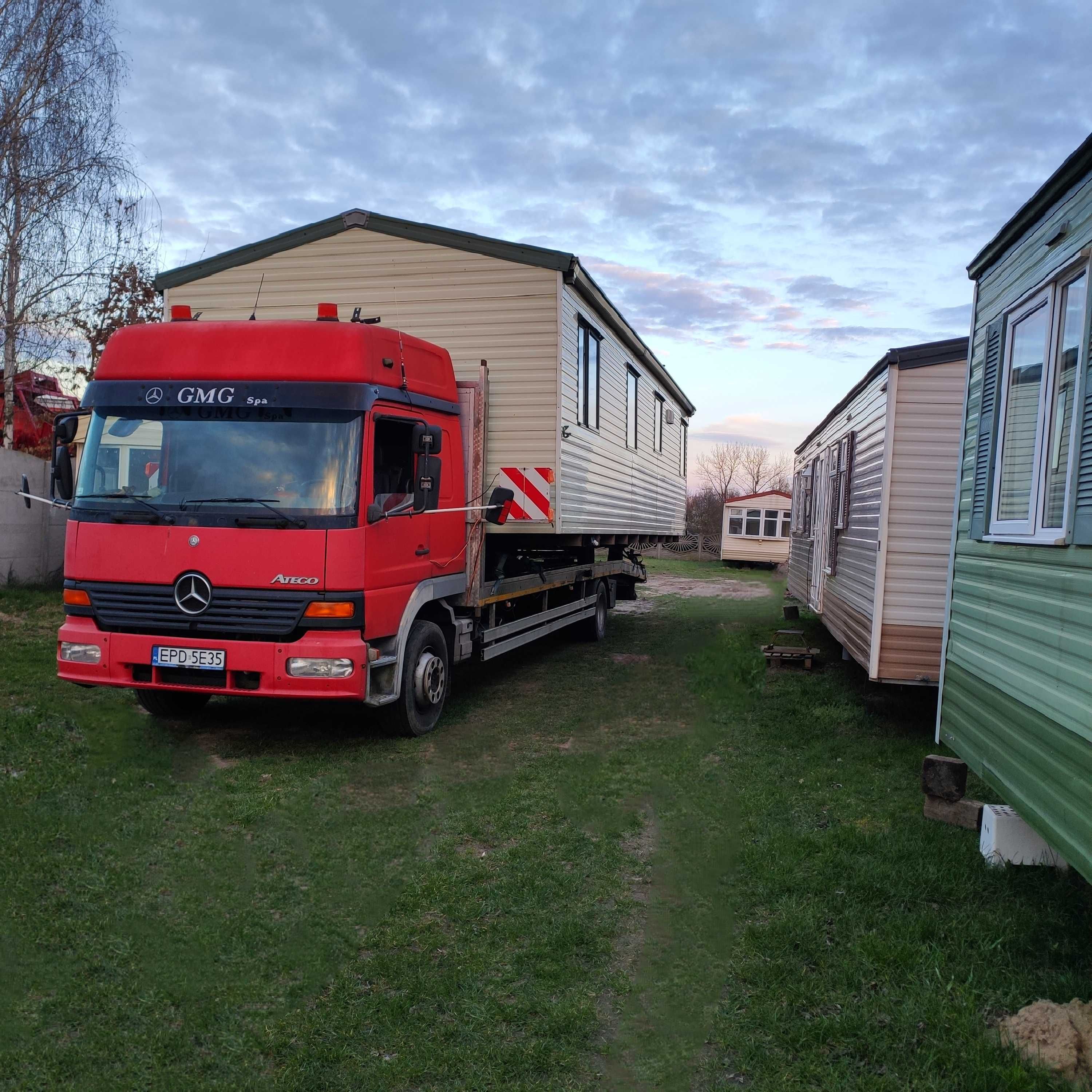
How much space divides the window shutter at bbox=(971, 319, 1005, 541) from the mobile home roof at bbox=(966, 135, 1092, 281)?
420mm

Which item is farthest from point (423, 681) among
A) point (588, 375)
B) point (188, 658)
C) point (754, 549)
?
point (754, 549)

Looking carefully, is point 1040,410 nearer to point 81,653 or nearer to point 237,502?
point 237,502

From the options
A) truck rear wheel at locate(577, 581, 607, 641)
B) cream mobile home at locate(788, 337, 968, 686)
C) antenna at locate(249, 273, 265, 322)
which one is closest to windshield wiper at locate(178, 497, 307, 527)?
antenna at locate(249, 273, 265, 322)

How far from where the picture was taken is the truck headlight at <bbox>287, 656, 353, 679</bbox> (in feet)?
19.6

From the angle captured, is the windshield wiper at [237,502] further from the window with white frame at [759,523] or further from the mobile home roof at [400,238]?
the window with white frame at [759,523]

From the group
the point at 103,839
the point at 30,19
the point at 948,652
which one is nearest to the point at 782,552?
the point at 30,19

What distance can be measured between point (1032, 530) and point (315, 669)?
164 inches

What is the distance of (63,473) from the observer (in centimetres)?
648

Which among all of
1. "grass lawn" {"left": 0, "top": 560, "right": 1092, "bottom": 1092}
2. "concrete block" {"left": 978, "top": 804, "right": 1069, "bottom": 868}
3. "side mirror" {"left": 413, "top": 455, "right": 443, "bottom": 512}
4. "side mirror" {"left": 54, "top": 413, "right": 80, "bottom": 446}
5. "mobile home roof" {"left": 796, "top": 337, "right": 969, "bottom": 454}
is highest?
"mobile home roof" {"left": 796, "top": 337, "right": 969, "bottom": 454}

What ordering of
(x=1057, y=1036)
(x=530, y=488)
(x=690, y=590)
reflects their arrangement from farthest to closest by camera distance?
(x=690, y=590) < (x=530, y=488) < (x=1057, y=1036)

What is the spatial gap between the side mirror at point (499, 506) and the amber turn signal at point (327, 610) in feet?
5.49

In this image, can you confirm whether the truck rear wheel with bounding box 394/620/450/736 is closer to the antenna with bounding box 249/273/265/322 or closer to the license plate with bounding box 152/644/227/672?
the license plate with bounding box 152/644/227/672

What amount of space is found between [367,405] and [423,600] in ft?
5.13

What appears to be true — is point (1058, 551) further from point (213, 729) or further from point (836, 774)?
point (213, 729)
